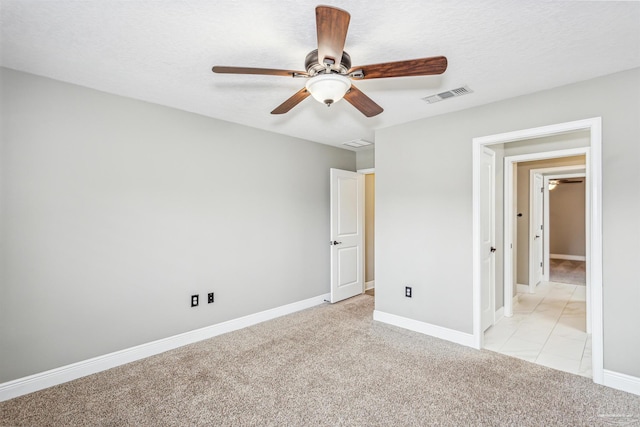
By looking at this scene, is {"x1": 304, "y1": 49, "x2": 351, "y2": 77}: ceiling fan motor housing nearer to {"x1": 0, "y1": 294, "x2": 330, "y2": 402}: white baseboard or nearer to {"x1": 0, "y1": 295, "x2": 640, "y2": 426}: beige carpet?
{"x1": 0, "y1": 295, "x2": 640, "y2": 426}: beige carpet

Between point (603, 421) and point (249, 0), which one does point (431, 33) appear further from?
point (603, 421)

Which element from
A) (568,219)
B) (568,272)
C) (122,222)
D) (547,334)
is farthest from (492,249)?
(568,219)

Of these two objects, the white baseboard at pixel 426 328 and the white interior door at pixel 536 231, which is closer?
the white baseboard at pixel 426 328

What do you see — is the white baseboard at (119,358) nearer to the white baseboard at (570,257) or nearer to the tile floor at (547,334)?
the tile floor at (547,334)

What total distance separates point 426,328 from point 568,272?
5.29m

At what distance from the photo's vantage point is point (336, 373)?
2604mm

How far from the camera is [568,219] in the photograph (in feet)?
27.7

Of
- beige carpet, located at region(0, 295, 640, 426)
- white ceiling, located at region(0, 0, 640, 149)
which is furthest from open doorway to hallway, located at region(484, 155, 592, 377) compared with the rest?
white ceiling, located at region(0, 0, 640, 149)

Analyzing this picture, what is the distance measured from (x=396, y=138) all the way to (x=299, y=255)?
2.06m

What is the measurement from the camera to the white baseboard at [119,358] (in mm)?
2307

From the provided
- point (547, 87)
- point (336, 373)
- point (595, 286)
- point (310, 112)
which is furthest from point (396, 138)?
point (336, 373)

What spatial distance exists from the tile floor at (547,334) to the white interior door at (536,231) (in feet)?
1.59

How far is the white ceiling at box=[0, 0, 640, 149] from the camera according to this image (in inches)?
64.4

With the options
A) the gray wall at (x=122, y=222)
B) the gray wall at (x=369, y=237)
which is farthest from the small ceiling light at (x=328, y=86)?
the gray wall at (x=369, y=237)
